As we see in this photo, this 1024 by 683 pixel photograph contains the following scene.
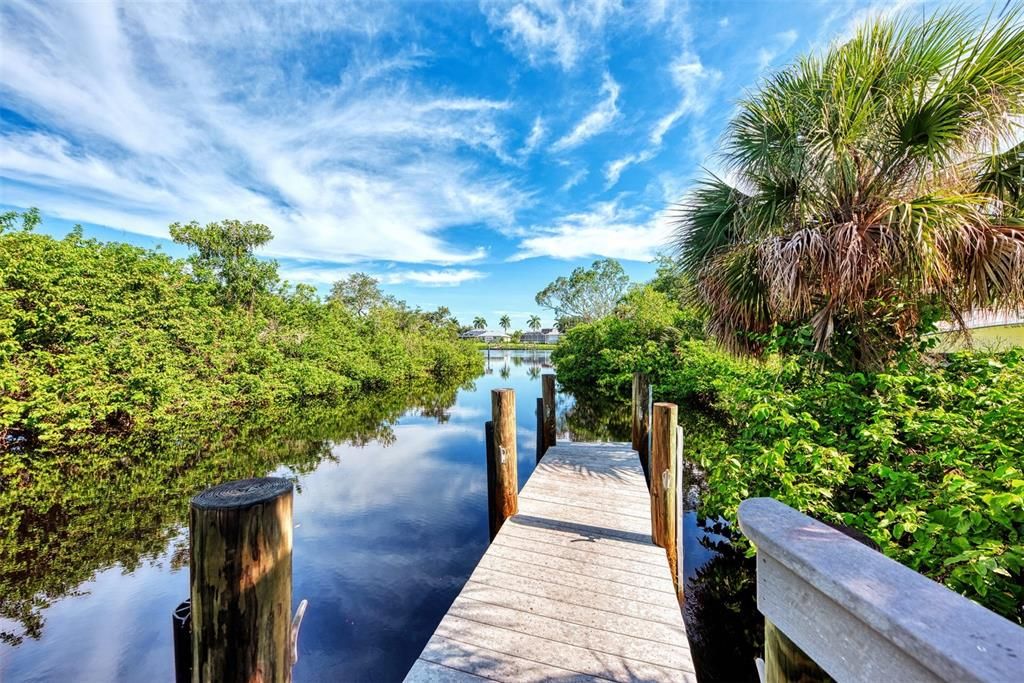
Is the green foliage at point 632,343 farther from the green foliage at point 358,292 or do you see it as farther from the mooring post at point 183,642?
the green foliage at point 358,292

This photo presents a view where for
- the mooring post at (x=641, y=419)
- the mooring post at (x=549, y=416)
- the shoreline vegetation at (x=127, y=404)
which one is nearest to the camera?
the shoreline vegetation at (x=127, y=404)

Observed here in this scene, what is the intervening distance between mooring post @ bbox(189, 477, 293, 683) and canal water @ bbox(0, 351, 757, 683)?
2.94m

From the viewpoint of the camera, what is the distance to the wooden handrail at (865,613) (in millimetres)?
433

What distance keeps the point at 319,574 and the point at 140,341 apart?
8763 millimetres

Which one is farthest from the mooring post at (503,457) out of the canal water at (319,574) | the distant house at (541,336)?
the distant house at (541,336)

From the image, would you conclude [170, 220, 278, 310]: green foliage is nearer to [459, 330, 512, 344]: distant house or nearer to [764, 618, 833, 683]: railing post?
[764, 618, 833, 683]: railing post

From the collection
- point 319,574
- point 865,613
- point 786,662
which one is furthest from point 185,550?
point 865,613

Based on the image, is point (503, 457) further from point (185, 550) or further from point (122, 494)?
point (122, 494)

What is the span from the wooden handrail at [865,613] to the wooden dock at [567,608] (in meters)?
2.02

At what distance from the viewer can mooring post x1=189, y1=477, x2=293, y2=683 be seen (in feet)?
3.91

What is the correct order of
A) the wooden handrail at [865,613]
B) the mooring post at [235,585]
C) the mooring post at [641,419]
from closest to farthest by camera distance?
the wooden handrail at [865,613] → the mooring post at [235,585] → the mooring post at [641,419]

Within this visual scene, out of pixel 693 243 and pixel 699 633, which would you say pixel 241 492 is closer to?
pixel 699 633

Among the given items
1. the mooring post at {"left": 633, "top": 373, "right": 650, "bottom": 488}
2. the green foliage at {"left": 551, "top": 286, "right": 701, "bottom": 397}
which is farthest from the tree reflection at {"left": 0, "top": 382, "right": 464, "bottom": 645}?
the green foliage at {"left": 551, "top": 286, "right": 701, "bottom": 397}

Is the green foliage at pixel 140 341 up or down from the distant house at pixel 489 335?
down
